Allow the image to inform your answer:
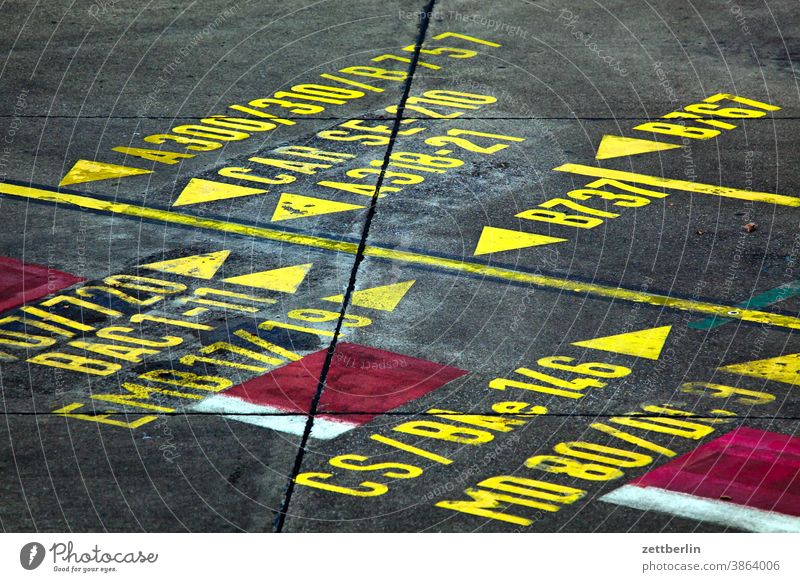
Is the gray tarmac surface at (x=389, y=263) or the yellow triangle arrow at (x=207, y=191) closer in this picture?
the gray tarmac surface at (x=389, y=263)

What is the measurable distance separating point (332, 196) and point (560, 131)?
2.06 metres

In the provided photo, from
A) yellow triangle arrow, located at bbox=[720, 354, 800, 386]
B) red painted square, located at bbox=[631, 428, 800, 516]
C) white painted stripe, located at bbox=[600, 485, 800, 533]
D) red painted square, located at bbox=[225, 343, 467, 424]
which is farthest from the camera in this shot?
yellow triangle arrow, located at bbox=[720, 354, 800, 386]

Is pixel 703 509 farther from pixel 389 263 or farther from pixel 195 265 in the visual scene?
pixel 195 265

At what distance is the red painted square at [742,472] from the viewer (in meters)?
5.73

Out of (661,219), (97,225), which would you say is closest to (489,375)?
(661,219)

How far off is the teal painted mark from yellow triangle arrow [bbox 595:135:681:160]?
2056 mm

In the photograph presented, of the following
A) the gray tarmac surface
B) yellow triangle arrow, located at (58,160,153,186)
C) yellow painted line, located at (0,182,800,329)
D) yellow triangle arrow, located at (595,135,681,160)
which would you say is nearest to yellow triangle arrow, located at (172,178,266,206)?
the gray tarmac surface

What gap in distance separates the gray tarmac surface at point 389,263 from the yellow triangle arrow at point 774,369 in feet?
0.08

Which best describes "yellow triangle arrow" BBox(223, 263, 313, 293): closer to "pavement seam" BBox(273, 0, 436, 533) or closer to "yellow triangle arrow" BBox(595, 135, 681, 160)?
"pavement seam" BBox(273, 0, 436, 533)

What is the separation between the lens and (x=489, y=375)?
6715 millimetres

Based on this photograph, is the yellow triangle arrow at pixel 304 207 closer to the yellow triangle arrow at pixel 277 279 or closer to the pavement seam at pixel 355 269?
the pavement seam at pixel 355 269

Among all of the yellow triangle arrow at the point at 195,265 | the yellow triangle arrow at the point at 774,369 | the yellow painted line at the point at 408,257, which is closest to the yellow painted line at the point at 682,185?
the yellow painted line at the point at 408,257

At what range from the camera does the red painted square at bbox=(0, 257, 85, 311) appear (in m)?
7.38

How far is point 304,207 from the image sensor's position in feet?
28.1
